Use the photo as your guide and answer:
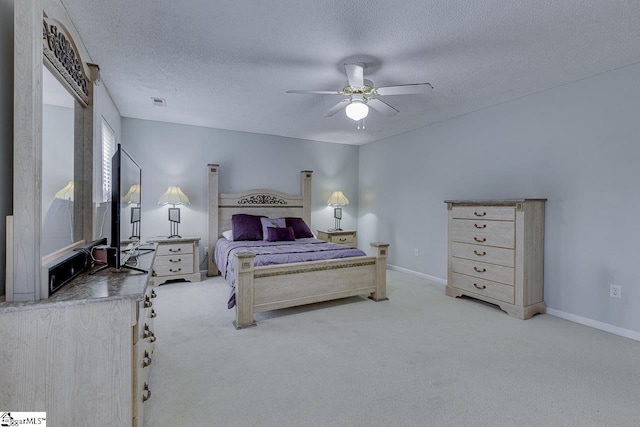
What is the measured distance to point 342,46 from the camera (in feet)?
7.89

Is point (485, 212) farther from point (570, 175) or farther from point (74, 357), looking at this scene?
point (74, 357)

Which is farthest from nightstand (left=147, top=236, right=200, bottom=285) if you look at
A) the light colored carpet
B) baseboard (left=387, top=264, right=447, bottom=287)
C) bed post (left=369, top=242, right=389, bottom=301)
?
baseboard (left=387, top=264, right=447, bottom=287)

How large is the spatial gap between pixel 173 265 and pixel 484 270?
406 centimetres

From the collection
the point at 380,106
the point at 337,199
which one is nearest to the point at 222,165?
the point at 337,199

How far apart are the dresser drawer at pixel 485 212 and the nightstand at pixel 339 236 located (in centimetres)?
209

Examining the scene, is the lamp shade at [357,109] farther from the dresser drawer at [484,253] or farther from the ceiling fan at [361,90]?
→ the dresser drawer at [484,253]

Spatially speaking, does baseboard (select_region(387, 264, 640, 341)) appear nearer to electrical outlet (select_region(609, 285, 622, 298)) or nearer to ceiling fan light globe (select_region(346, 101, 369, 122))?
electrical outlet (select_region(609, 285, 622, 298))

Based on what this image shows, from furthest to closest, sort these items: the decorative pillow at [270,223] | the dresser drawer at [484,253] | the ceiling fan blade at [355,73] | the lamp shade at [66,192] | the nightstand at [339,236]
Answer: the nightstand at [339,236] < the decorative pillow at [270,223] < the dresser drawer at [484,253] < the ceiling fan blade at [355,73] < the lamp shade at [66,192]

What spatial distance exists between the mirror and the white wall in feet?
9.39

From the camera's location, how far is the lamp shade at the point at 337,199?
19.0 feet

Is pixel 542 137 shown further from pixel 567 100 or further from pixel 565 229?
pixel 565 229

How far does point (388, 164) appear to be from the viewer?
5648mm

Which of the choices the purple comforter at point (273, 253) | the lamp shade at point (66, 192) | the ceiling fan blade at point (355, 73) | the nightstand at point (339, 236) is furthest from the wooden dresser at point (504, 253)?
the lamp shade at point (66, 192)

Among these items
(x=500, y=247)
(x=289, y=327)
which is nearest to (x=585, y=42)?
(x=500, y=247)
